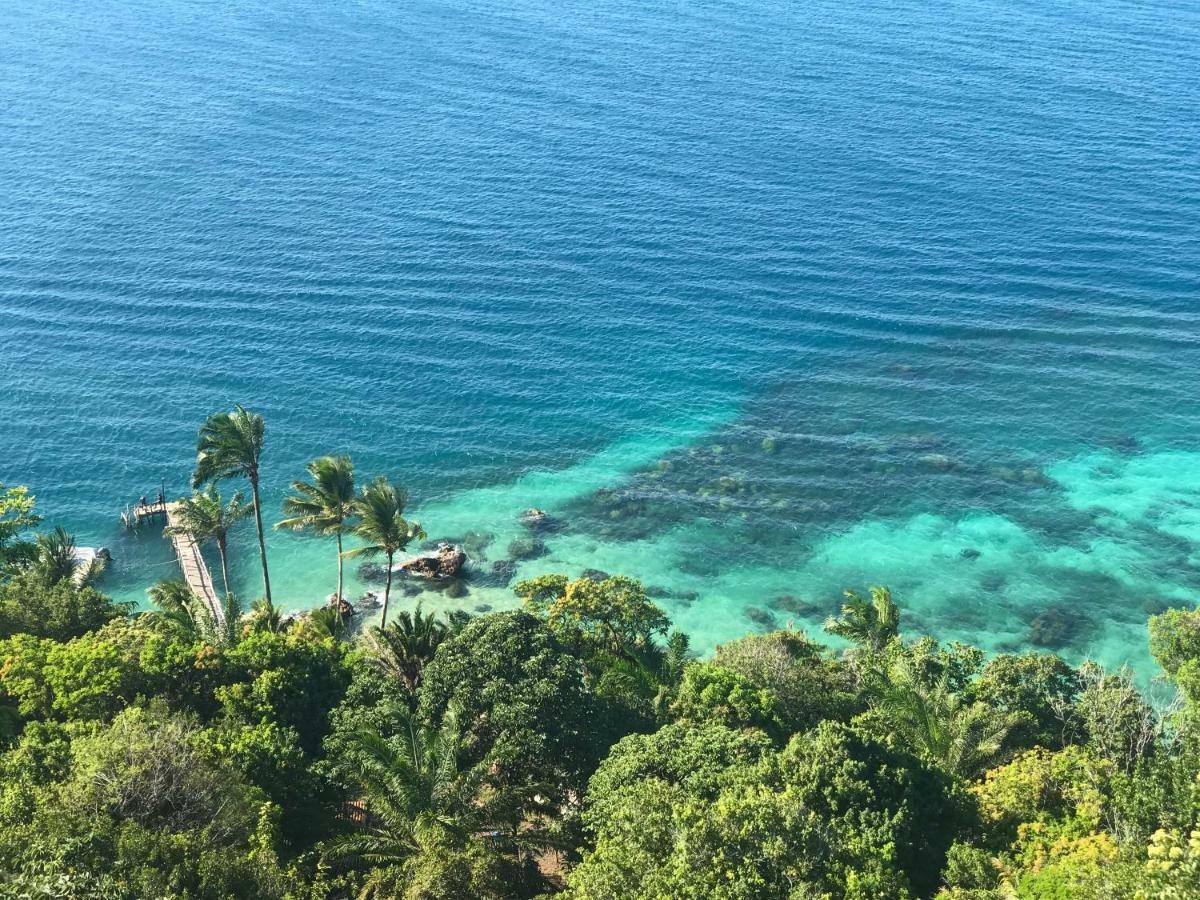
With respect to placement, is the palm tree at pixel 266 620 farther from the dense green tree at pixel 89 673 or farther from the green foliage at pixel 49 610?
the dense green tree at pixel 89 673

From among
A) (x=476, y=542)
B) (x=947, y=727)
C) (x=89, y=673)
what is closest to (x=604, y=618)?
(x=947, y=727)

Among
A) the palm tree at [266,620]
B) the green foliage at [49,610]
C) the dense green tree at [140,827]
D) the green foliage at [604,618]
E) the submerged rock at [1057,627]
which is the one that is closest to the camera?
the dense green tree at [140,827]

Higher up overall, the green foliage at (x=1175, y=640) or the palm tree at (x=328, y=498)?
the palm tree at (x=328, y=498)

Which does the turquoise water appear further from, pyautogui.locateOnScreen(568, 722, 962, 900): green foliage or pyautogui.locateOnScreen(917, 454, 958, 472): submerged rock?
pyautogui.locateOnScreen(568, 722, 962, 900): green foliage

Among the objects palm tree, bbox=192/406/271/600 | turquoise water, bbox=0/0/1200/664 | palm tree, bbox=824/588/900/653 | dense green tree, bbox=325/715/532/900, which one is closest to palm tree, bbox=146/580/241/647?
palm tree, bbox=192/406/271/600

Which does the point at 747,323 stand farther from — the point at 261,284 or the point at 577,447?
the point at 261,284

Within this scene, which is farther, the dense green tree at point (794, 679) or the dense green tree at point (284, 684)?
the dense green tree at point (794, 679)

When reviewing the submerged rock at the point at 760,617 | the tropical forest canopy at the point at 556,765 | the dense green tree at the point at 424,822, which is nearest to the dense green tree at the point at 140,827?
the tropical forest canopy at the point at 556,765

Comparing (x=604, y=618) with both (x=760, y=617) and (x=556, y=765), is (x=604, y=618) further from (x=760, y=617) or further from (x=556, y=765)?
(x=760, y=617)
